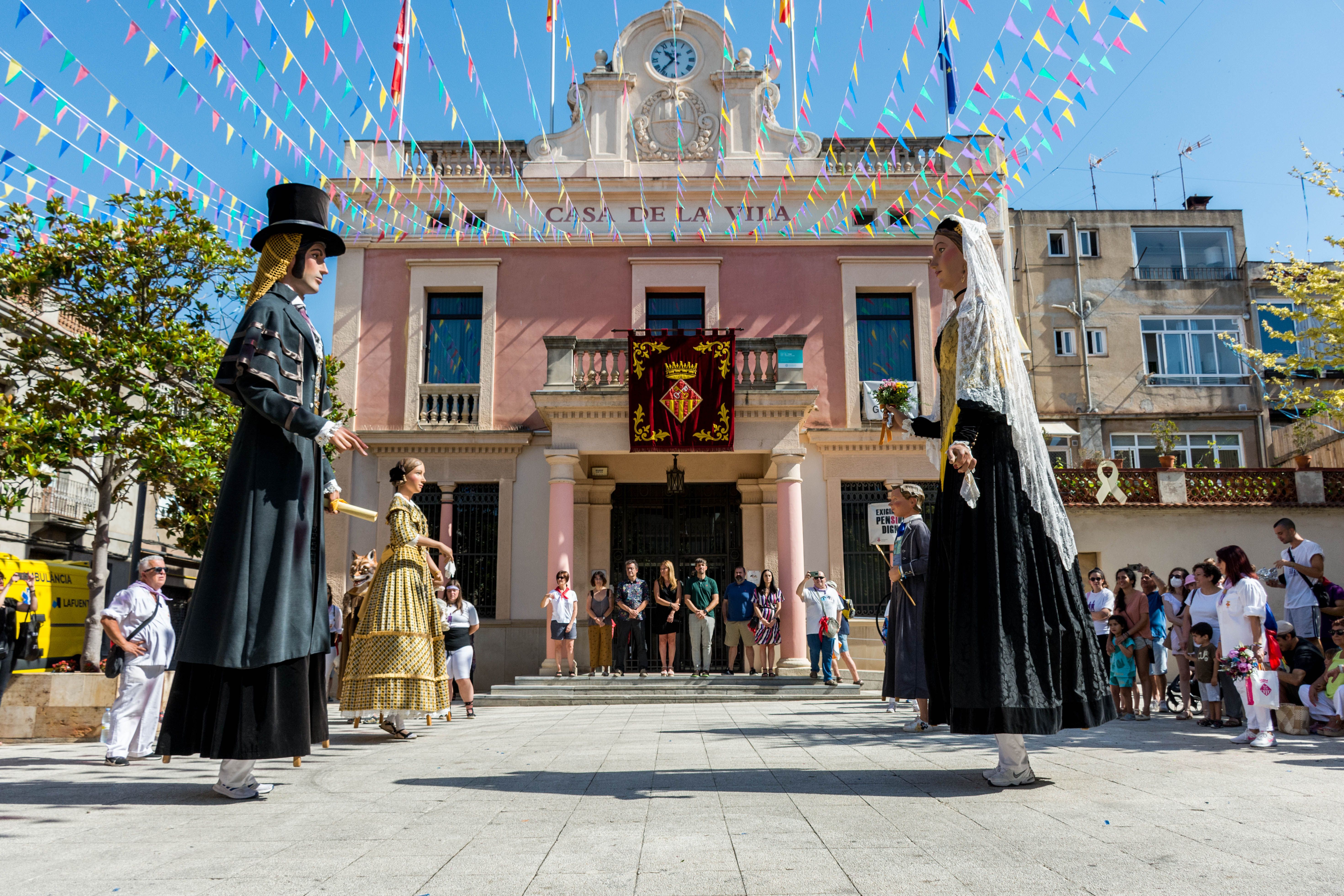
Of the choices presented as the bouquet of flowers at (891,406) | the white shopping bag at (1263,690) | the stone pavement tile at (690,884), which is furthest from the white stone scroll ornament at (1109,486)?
the stone pavement tile at (690,884)

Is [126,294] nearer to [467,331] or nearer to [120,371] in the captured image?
[120,371]

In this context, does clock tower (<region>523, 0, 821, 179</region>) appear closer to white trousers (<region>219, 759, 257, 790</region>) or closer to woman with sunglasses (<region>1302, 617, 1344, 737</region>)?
woman with sunglasses (<region>1302, 617, 1344, 737</region>)

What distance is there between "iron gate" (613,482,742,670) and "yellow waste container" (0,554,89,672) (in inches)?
417

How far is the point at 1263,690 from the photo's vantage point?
724cm

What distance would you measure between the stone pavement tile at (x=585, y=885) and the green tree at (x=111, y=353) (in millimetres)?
13110

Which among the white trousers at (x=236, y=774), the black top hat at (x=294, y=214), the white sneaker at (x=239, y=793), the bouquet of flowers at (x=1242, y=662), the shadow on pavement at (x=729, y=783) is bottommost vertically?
the shadow on pavement at (x=729, y=783)

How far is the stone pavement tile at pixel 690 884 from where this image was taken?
243 cm

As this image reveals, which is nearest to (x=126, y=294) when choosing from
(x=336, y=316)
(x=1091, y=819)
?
(x=336, y=316)

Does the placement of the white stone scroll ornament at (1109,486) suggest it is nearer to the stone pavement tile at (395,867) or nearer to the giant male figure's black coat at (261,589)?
the giant male figure's black coat at (261,589)

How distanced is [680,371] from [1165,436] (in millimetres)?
15311

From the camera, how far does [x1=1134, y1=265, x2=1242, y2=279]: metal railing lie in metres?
27.2

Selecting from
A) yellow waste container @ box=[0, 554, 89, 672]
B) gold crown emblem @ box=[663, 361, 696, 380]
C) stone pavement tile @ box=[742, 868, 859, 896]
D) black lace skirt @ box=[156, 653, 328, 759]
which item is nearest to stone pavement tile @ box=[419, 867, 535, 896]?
stone pavement tile @ box=[742, 868, 859, 896]

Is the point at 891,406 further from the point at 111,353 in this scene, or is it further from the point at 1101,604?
the point at 111,353

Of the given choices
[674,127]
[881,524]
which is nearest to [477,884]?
[881,524]
